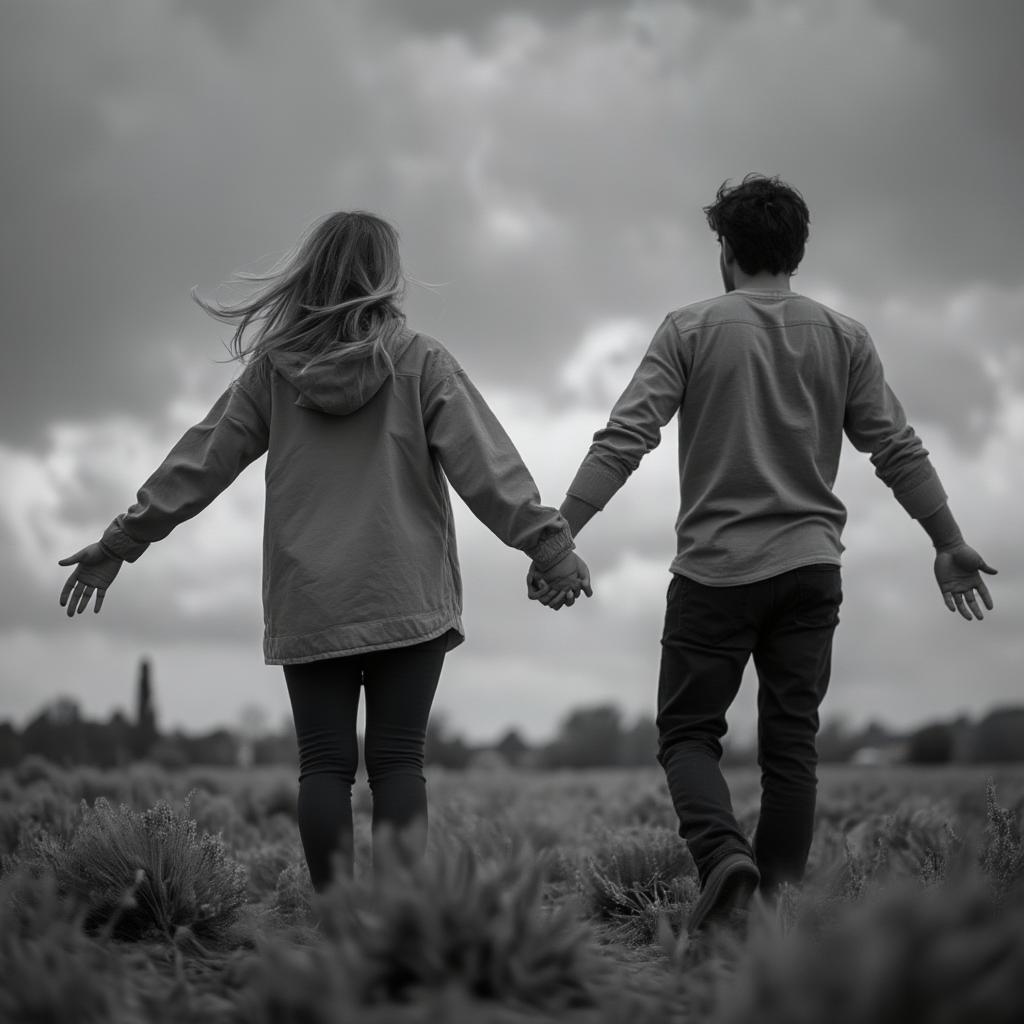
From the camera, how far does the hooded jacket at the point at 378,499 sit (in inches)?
141

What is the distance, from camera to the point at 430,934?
223 centimetres

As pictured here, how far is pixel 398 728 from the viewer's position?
11.7 feet

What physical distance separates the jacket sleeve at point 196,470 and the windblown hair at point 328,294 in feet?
0.72

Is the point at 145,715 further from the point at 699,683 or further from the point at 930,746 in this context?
the point at 699,683

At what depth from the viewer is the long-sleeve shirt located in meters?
3.78

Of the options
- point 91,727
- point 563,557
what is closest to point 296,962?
point 563,557

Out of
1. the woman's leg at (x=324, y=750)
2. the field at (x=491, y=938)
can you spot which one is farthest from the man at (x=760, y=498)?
the woman's leg at (x=324, y=750)

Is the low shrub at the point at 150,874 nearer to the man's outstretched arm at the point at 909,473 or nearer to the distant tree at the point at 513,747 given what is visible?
the man's outstretched arm at the point at 909,473

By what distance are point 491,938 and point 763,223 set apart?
2.69m

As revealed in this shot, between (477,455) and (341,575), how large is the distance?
58 centimetres

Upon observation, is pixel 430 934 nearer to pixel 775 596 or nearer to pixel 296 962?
pixel 296 962

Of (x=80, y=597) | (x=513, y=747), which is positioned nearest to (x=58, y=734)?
(x=80, y=597)

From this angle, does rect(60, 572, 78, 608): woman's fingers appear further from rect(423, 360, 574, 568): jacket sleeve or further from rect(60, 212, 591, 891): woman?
rect(423, 360, 574, 568): jacket sleeve

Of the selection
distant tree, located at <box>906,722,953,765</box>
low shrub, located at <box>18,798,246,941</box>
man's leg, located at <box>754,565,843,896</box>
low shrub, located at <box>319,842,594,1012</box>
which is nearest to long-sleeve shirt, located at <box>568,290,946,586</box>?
man's leg, located at <box>754,565,843,896</box>
